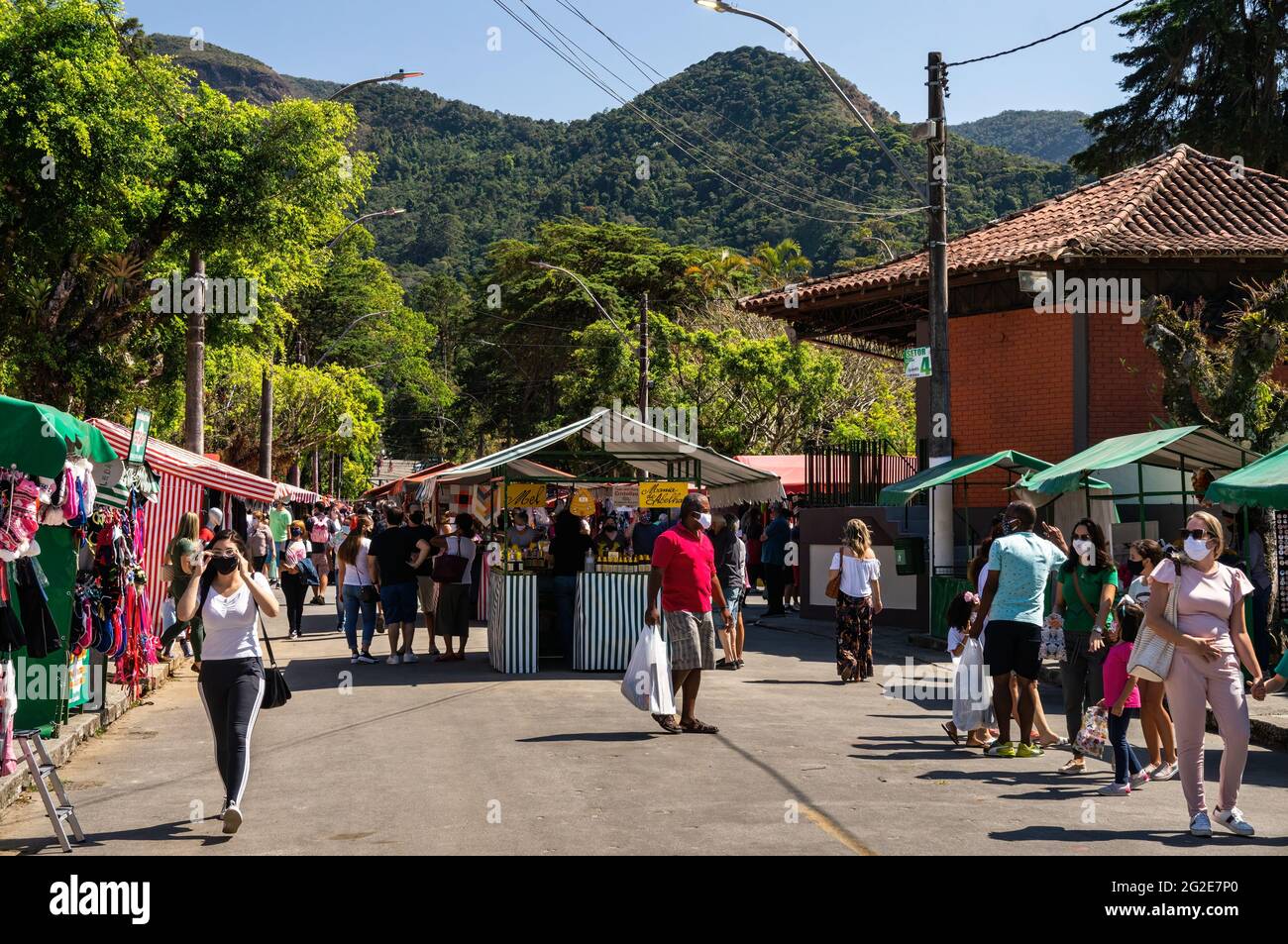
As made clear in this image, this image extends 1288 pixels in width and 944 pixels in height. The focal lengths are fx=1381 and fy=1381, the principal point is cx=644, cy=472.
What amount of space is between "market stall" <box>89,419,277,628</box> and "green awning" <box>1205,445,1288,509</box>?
11.0 metres

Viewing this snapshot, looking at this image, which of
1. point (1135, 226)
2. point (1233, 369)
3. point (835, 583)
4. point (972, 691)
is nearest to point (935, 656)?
point (835, 583)

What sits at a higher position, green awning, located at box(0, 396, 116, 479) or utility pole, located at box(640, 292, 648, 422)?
utility pole, located at box(640, 292, 648, 422)

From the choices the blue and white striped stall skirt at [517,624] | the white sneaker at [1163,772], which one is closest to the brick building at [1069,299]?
the blue and white striped stall skirt at [517,624]

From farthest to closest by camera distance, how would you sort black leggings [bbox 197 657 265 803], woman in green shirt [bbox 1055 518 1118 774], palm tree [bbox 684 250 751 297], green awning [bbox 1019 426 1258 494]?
palm tree [bbox 684 250 751 297]
green awning [bbox 1019 426 1258 494]
woman in green shirt [bbox 1055 518 1118 774]
black leggings [bbox 197 657 265 803]

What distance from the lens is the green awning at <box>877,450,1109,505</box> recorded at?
17.5 metres

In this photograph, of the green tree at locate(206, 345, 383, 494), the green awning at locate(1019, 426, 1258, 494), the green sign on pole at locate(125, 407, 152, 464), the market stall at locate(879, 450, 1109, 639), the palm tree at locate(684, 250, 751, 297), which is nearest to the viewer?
the green sign on pole at locate(125, 407, 152, 464)

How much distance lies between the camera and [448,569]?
16641 millimetres

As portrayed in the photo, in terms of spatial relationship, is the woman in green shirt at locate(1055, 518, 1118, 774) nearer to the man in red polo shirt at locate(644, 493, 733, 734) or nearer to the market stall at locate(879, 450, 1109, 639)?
the man in red polo shirt at locate(644, 493, 733, 734)

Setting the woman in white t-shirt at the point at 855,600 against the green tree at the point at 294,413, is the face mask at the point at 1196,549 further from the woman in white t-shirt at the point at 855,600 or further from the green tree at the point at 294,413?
the green tree at the point at 294,413

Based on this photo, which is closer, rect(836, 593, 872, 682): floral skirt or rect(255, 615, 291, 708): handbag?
rect(255, 615, 291, 708): handbag

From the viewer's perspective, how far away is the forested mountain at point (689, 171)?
95250mm

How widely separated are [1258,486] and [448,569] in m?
9.09

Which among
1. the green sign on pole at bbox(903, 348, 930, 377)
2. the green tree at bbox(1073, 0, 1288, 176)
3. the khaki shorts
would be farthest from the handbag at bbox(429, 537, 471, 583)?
the green tree at bbox(1073, 0, 1288, 176)

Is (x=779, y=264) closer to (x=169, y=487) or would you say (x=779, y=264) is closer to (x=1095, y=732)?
(x=169, y=487)
